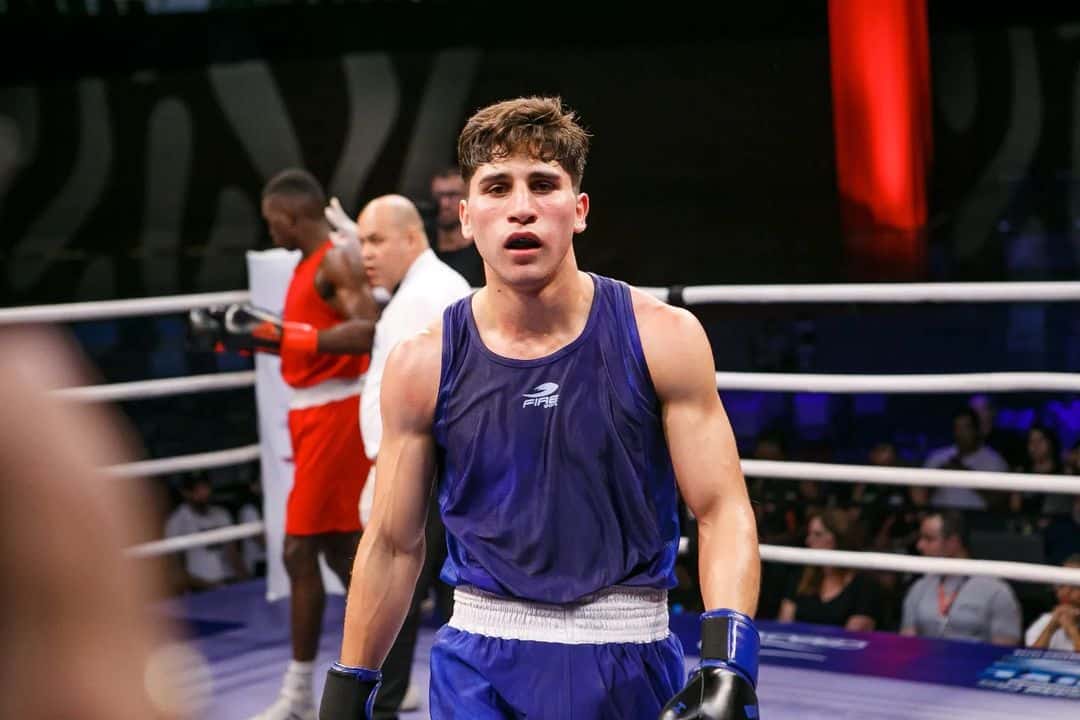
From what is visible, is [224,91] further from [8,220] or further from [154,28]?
[8,220]

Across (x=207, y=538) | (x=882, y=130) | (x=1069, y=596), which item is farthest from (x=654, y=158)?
(x=207, y=538)

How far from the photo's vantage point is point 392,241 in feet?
12.0

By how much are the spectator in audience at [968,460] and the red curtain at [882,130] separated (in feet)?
8.93

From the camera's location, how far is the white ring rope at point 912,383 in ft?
11.8

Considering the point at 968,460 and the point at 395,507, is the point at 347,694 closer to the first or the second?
the point at 395,507

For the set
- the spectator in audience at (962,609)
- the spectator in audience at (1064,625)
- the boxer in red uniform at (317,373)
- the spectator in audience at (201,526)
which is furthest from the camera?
the spectator in audience at (201,526)

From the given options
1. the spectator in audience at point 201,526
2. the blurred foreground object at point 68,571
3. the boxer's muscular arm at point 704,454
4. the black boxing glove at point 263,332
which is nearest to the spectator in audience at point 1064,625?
the black boxing glove at point 263,332

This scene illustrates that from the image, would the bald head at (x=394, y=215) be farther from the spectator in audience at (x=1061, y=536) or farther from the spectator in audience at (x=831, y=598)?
the spectator in audience at (x=1061, y=536)

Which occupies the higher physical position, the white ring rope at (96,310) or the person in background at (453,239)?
the person in background at (453,239)

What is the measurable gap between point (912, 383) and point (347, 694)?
2101mm

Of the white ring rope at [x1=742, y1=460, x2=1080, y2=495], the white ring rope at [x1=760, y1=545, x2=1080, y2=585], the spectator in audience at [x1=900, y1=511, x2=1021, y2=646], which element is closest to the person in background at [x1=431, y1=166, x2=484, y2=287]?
the white ring rope at [x1=742, y1=460, x2=1080, y2=495]

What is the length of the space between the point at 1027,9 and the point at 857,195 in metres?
1.94

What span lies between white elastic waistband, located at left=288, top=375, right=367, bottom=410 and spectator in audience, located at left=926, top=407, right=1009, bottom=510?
9.48ft

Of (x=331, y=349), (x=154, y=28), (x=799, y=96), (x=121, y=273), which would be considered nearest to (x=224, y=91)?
(x=154, y=28)
